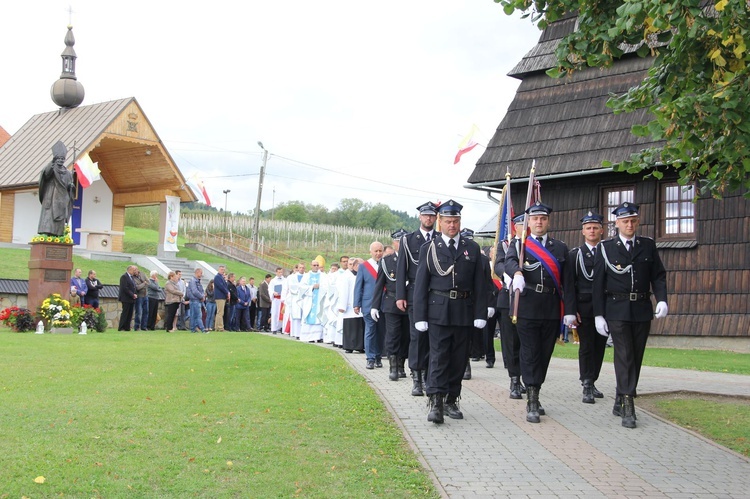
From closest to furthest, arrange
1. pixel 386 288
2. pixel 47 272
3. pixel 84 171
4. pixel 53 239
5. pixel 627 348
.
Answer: pixel 627 348 < pixel 386 288 < pixel 47 272 < pixel 53 239 < pixel 84 171

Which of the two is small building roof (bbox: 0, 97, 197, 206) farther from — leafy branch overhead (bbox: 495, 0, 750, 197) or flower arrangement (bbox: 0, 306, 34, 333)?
leafy branch overhead (bbox: 495, 0, 750, 197)

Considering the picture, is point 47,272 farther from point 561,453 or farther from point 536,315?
point 561,453

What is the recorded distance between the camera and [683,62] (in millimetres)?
7438

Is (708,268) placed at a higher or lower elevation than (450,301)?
higher

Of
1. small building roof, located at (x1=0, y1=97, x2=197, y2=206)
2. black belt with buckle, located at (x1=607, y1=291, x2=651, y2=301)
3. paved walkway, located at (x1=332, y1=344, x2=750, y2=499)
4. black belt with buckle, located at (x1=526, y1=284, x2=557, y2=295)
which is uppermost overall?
small building roof, located at (x1=0, y1=97, x2=197, y2=206)

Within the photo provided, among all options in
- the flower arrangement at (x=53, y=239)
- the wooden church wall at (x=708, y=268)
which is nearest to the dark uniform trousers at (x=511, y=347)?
the wooden church wall at (x=708, y=268)

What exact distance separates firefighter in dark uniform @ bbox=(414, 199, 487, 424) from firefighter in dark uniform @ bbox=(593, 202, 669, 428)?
142 cm

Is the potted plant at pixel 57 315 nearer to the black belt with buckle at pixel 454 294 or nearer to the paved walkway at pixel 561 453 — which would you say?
the paved walkway at pixel 561 453

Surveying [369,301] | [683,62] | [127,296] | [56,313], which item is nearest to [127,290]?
[127,296]

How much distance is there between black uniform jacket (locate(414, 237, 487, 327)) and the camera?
9.18m

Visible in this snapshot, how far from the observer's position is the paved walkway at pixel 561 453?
259 inches

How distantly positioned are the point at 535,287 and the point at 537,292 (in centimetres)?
6

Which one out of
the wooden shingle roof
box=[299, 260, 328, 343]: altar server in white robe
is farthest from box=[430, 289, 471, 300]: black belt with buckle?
the wooden shingle roof

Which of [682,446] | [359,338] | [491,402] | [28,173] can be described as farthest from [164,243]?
[682,446]
